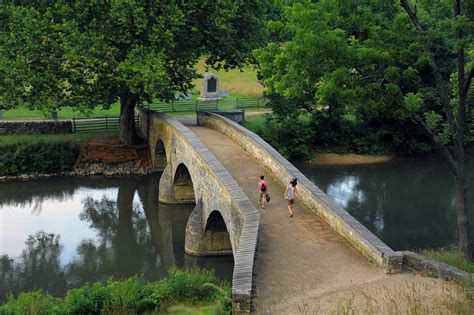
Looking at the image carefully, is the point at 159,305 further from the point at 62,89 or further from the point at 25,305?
the point at 62,89

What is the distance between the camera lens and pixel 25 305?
520 inches

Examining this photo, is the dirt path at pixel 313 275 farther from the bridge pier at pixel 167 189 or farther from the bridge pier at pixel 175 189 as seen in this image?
the bridge pier at pixel 167 189

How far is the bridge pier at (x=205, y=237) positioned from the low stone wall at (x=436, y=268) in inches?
361

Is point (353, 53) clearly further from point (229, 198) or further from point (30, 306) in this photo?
point (30, 306)

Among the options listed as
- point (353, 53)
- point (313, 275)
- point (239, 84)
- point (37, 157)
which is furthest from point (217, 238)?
point (239, 84)

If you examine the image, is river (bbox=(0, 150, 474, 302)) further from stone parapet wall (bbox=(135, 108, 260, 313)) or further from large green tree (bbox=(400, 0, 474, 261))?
large green tree (bbox=(400, 0, 474, 261))

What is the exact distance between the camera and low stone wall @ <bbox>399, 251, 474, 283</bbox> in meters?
12.7

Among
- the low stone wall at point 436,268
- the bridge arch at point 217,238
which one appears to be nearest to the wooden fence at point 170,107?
the bridge arch at point 217,238

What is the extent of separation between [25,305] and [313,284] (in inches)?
260

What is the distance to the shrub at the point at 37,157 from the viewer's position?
31.8 meters

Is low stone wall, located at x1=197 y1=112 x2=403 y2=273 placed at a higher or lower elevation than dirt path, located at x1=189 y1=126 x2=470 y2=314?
higher

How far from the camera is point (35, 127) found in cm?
3500

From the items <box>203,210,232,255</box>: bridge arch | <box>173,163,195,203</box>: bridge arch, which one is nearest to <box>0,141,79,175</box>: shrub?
<box>173,163,195,203</box>: bridge arch

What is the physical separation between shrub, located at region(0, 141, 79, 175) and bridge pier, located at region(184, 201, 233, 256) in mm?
13866
